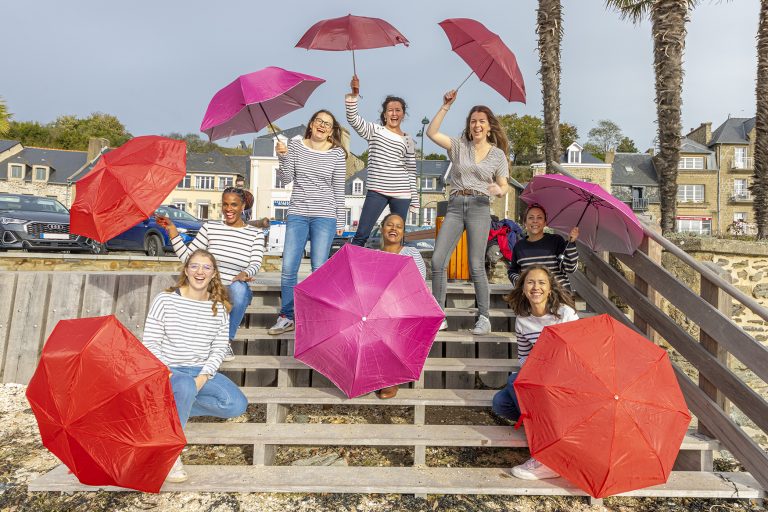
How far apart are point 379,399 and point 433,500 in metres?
0.71

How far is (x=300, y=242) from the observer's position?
12.9 feet

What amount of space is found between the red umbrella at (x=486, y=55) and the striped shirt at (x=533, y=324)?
1.98 m

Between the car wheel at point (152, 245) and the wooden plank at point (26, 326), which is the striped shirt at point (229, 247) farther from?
the car wheel at point (152, 245)

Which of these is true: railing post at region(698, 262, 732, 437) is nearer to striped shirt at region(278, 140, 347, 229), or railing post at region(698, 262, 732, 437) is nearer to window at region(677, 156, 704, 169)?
striped shirt at region(278, 140, 347, 229)

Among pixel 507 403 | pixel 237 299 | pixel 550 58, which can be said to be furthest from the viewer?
pixel 550 58

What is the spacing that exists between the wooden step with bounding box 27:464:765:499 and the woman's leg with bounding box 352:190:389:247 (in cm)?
200

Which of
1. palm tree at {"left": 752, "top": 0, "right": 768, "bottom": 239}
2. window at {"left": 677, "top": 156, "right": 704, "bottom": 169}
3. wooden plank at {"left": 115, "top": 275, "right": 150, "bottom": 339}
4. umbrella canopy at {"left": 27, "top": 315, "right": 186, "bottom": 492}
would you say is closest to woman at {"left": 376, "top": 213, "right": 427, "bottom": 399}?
umbrella canopy at {"left": 27, "top": 315, "right": 186, "bottom": 492}

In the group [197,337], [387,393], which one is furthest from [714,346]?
[197,337]

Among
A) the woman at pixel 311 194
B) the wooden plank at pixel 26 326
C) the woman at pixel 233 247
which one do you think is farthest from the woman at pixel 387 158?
the wooden plank at pixel 26 326

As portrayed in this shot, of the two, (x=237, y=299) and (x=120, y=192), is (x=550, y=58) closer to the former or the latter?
(x=237, y=299)

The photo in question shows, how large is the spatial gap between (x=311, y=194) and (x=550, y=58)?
23.4ft

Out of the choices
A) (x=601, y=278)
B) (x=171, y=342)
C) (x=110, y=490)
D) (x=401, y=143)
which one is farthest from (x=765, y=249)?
(x=110, y=490)

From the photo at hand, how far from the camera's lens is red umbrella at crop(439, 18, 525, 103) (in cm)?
398

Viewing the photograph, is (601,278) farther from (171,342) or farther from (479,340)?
(171,342)
